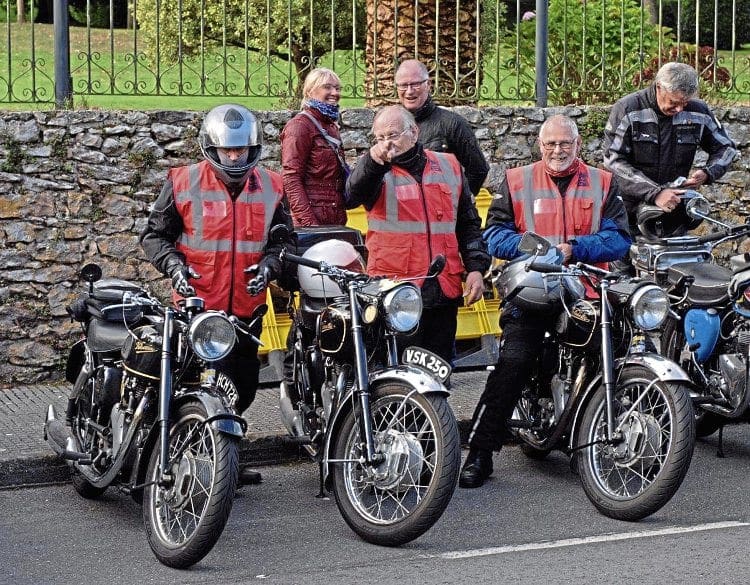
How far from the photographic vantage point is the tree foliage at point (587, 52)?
446 inches

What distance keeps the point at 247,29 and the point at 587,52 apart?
2.83m

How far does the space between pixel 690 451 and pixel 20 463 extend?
10.9 feet

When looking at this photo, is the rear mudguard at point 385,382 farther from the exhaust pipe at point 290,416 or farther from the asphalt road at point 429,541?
the exhaust pipe at point 290,416

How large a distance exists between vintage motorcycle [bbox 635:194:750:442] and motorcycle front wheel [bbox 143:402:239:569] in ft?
9.11

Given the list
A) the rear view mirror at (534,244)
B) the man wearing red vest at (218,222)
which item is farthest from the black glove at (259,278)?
the rear view mirror at (534,244)

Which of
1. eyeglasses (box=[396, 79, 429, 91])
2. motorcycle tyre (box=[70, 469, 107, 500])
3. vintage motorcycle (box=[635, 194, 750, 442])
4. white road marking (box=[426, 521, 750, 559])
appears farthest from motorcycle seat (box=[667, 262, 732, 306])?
motorcycle tyre (box=[70, 469, 107, 500])

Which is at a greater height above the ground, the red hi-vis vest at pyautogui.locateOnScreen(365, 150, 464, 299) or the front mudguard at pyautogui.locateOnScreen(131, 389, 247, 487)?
the red hi-vis vest at pyautogui.locateOnScreen(365, 150, 464, 299)

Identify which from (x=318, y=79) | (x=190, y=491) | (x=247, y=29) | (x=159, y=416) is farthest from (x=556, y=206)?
(x=247, y=29)

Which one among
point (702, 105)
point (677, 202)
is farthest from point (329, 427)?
point (702, 105)

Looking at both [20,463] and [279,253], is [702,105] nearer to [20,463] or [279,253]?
[279,253]

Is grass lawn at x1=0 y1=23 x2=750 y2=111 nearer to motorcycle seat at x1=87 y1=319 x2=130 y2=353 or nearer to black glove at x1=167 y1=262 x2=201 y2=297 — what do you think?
motorcycle seat at x1=87 y1=319 x2=130 y2=353

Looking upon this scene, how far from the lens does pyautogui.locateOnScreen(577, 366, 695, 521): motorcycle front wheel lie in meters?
6.17

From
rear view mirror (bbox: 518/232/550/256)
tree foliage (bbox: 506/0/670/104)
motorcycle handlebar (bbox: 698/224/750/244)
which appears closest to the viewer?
rear view mirror (bbox: 518/232/550/256)

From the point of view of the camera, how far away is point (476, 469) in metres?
7.19
